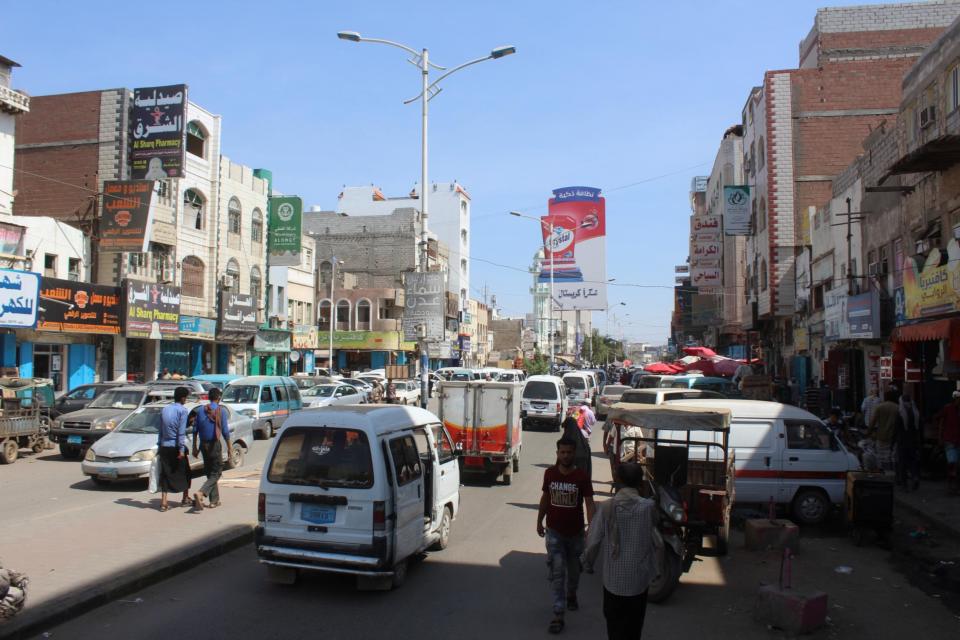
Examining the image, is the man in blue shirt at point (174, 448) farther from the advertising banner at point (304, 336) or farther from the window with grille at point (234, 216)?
the advertising banner at point (304, 336)

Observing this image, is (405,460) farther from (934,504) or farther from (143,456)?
(934,504)

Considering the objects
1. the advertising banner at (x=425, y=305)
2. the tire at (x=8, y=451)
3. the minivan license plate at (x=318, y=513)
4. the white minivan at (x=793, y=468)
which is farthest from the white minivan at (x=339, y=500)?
the advertising banner at (x=425, y=305)

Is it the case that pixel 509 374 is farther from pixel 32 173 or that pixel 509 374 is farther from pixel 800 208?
pixel 32 173

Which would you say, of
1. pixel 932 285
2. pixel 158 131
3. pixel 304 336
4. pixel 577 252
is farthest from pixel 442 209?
pixel 932 285

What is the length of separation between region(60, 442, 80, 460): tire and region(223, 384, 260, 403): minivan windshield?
549 centimetres

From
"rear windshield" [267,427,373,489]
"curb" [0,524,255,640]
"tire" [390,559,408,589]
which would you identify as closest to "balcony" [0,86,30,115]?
"curb" [0,524,255,640]

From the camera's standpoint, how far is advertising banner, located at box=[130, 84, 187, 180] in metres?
31.3

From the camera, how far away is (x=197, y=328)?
34.4 metres

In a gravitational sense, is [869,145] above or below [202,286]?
above

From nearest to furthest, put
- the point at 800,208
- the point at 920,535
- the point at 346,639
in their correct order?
the point at 346,639 < the point at 920,535 < the point at 800,208

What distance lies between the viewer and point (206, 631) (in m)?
6.47

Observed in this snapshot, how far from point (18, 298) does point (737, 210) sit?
31.9m

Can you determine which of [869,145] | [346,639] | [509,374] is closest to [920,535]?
[346,639]

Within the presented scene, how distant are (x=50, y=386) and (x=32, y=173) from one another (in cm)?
1813
